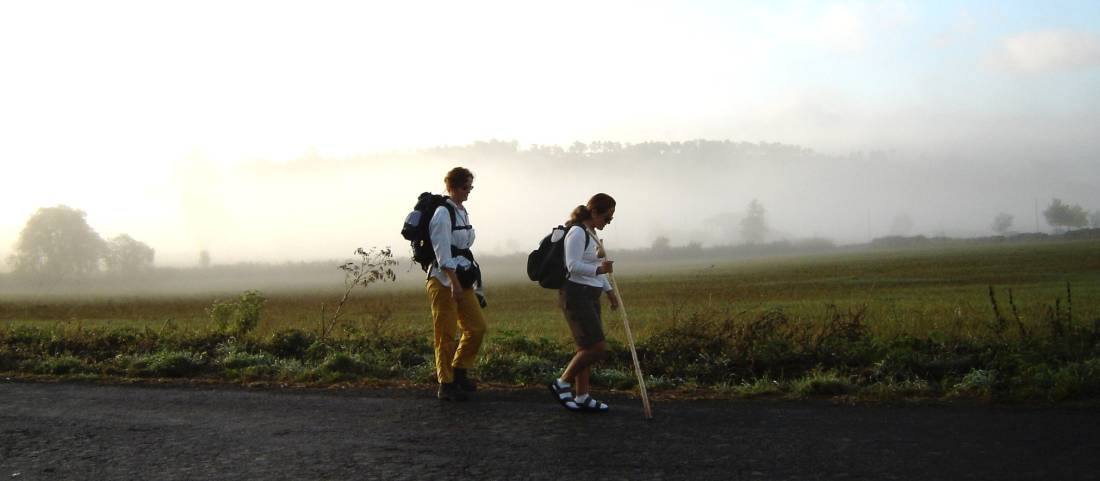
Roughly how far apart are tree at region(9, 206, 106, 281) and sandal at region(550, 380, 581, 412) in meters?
145

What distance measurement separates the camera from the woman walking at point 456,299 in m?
7.99

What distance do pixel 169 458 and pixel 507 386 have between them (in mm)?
3511

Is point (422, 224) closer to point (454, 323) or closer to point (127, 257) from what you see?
point (454, 323)

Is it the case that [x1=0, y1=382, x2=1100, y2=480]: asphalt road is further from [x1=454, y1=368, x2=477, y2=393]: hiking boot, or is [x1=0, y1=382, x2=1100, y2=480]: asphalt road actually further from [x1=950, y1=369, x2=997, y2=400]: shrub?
[x1=950, y1=369, x2=997, y2=400]: shrub

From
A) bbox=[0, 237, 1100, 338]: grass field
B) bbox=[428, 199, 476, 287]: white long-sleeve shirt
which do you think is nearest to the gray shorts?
bbox=[428, 199, 476, 287]: white long-sleeve shirt

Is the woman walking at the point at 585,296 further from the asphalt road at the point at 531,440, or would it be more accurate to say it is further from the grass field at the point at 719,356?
the grass field at the point at 719,356

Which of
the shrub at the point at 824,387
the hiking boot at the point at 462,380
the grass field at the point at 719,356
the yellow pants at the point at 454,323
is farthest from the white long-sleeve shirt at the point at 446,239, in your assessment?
the shrub at the point at 824,387

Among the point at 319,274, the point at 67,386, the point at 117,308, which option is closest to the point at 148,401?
the point at 67,386

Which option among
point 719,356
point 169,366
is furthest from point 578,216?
point 169,366

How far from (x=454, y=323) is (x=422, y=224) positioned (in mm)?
991

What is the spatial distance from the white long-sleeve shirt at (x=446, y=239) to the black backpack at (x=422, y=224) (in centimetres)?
5

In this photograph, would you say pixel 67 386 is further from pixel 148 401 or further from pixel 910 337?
pixel 910 337

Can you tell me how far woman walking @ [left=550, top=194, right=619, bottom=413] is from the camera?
7.34 metres

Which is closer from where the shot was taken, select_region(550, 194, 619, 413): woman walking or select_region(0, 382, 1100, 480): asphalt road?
select_region(0, 382, 1100, 480): asphalt road
